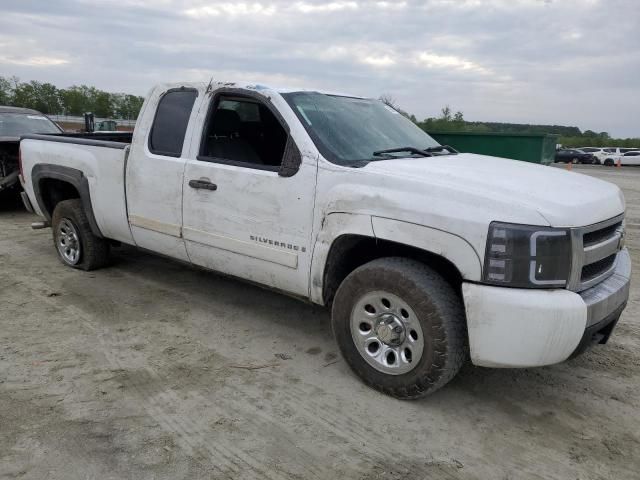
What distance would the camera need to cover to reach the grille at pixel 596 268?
3018mm

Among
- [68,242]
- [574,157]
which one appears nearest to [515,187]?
[68,242]

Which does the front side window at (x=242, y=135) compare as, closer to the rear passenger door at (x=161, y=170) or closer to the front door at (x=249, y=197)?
the front door at (x=249, y=197)

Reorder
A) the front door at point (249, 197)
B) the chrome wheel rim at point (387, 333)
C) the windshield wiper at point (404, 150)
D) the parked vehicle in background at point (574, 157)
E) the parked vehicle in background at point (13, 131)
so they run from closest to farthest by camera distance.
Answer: the chrome wheel rim at point (387, 333)
the front door at point (249, 197)
the windshield wiper at point (404, 150)
the parked vehicle in background at point (13, 131)
the parked vehicle in background at point (574, 157)

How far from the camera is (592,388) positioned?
11.5 ft

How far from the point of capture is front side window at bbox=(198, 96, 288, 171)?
417 centimetres

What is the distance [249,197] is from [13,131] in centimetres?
712

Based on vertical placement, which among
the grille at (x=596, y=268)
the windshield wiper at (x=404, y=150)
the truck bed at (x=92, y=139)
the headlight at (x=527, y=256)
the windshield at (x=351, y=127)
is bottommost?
the grille at (x=596, y=268)

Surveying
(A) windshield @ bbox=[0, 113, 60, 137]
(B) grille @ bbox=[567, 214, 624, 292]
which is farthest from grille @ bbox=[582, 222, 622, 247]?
(A) windshield @ bbox=[0, 113, 60, 137]

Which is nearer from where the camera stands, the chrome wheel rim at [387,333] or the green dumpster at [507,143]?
the chrome wheel rim at [387,333]

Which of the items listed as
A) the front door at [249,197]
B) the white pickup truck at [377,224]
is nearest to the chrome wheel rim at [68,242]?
the white pickup truck at [377,224]

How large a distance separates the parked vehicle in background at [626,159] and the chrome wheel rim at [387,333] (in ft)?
125

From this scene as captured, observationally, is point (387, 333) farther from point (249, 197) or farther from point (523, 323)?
point (249, 197)

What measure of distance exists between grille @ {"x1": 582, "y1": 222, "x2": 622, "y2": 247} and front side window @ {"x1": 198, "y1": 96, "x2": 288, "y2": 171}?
2.13m

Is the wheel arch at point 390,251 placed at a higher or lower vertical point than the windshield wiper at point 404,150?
lower
